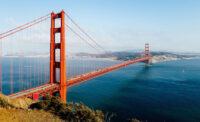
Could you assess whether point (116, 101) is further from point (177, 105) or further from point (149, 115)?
point (177, 105)

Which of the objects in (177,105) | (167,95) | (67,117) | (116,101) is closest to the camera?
(67,117)

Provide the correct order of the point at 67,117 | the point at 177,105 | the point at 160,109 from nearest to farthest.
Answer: the point at 67,117
the point at 160,109
the point at 177,105

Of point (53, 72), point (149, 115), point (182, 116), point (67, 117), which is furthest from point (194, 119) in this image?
point (53, 72)

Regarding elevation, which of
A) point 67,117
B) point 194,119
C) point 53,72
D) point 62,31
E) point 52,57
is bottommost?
point 194,119

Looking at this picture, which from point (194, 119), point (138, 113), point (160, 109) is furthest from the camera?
point (160, 109)

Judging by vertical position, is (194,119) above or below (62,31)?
below

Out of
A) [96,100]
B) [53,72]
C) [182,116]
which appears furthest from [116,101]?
[53,72]

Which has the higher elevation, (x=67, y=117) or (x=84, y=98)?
(x=67, y=117)

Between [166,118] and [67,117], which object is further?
[166,118]

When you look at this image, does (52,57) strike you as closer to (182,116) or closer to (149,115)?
(149,115)
